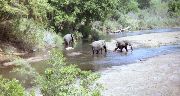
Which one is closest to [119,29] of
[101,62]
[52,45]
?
[52,45]

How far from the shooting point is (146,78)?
63.0ft

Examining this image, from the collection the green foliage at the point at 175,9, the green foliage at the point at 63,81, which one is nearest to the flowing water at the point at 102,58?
the green foliage at the point at 63,81

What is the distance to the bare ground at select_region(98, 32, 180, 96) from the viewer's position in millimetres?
16391

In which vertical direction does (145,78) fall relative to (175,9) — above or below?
below

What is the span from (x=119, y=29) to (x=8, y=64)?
32.2 metres

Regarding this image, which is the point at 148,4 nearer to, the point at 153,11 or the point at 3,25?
the point at 153,11

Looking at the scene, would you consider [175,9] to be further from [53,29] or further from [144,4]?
[53,29]

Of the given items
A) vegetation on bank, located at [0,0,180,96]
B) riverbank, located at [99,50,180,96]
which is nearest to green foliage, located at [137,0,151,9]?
vegetation on bank, located at [0,0,180,96]

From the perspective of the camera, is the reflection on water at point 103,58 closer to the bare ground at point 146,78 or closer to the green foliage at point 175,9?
the bare ground at point 146,78

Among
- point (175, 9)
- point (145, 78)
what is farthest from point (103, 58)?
point (175, 9)

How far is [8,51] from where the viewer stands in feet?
92.5

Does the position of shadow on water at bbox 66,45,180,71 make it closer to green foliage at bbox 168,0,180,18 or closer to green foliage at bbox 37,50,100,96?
green foliage at bbox 37,50,100,96

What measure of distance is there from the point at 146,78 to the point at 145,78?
0.05 meters

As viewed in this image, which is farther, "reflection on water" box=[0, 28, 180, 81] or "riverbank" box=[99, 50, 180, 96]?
"reflection on water" box=[0, 28, 180, 81]
